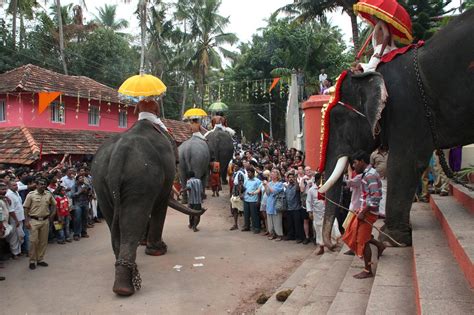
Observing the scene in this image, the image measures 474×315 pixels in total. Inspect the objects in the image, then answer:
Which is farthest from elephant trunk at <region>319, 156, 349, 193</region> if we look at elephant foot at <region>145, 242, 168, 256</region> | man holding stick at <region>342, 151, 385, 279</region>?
elephant foot at <region>145, 242, 168, 256</region>

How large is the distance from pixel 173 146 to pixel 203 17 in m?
24.5

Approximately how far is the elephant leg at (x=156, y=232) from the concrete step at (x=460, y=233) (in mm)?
4407

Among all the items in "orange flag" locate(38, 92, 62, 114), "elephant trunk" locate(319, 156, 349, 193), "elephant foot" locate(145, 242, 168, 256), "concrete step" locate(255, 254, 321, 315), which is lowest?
"elephant foot" locate(145, 242, 168, 256)

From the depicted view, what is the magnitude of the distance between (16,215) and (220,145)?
766 cm

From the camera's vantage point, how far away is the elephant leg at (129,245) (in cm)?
565

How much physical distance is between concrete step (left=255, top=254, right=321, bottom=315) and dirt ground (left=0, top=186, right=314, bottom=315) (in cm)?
→ 26

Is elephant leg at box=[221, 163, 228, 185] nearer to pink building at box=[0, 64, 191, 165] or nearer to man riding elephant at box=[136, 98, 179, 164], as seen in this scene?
pink building at box=[0, 64, 191, 165]

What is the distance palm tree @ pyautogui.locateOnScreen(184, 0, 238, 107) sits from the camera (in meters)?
29.7

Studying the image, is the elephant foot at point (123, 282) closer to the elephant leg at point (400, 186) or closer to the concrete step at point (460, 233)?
the elephant leg at point (400, 186)

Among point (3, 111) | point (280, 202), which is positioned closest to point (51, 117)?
point (3, 111)

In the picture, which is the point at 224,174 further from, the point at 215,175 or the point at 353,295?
the point at 353,295

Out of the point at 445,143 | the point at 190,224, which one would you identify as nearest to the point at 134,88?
the point at 190,224

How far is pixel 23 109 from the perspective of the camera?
16.5m

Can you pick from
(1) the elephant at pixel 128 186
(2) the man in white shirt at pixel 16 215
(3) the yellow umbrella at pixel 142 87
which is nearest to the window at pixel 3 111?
(2) the man in white shirt at pixel 16 215
